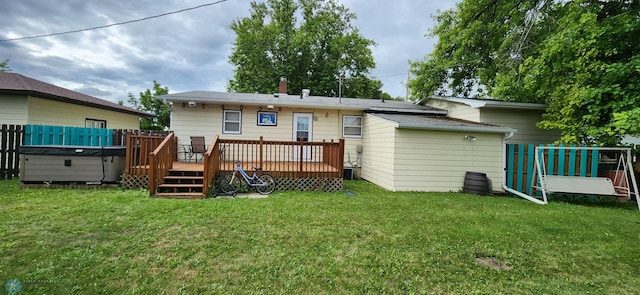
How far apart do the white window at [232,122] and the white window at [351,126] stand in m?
3.90

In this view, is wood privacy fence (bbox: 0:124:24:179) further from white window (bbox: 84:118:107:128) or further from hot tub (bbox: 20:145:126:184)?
white window (bbox: 84:118:107:128)

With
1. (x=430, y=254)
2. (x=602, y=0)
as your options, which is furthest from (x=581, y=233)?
(x=602, y=0)

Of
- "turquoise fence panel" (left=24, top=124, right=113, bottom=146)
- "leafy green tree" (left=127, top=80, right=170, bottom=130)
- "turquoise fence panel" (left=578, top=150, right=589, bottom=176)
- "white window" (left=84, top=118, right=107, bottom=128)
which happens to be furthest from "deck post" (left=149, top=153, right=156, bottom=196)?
"leafy green tree" (left=127, top=80, right=170, bottom=130)

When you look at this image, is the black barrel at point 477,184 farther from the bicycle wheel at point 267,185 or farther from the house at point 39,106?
the house at point 39,106

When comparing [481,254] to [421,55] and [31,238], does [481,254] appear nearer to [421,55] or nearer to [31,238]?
[31,238]

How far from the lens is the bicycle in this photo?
6.46m

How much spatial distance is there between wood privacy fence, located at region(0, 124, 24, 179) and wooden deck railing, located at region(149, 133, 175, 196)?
4.52m

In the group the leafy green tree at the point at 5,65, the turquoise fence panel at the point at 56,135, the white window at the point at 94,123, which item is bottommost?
the turquoise fence panel at the point at 56,135

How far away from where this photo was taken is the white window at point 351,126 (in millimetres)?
10500

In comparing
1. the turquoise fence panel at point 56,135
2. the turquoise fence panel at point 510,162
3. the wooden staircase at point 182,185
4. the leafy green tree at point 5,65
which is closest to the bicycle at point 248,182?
the wooden staircase at point 182,185

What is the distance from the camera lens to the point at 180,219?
169 inches

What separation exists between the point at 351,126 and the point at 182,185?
21.1 ft

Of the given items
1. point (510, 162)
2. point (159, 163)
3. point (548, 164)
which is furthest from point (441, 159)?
point (159, 163)

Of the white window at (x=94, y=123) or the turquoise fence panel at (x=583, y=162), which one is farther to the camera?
the white window at (x=94, y=123)
